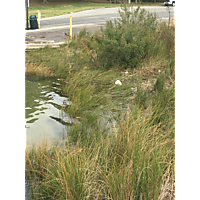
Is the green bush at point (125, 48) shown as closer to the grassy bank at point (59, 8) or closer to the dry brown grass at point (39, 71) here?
the dry brown grass at point (39, 71)

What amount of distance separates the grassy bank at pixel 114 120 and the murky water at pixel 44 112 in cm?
24

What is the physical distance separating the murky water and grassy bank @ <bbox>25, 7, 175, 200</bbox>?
241mm

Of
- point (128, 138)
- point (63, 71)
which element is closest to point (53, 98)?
point (63, 71)

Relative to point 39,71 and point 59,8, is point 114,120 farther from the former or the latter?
point 59,8

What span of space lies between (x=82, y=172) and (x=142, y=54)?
5.22 metres

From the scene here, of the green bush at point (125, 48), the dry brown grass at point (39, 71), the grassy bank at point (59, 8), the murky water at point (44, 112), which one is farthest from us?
the grassy bank at point (59, 8)

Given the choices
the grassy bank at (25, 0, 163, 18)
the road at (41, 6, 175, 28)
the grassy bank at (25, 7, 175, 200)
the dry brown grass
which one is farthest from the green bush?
the grassy bank at (25, 0, 163, 18)

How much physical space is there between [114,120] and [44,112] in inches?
55.7

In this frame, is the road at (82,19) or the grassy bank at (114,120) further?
the road at (82,19)

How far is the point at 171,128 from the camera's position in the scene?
12.0ft

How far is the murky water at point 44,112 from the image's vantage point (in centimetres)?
427

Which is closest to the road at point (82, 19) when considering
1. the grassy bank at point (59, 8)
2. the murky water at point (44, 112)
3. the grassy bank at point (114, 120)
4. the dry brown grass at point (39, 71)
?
the grassy bank at point (59, 8)

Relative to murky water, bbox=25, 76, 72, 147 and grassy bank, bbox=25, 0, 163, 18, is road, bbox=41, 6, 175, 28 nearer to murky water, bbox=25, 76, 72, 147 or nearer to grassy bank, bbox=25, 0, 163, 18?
grassy bank, bbox=25, 0, 163, 18

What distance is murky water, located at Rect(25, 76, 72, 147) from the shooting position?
14.0 ft
